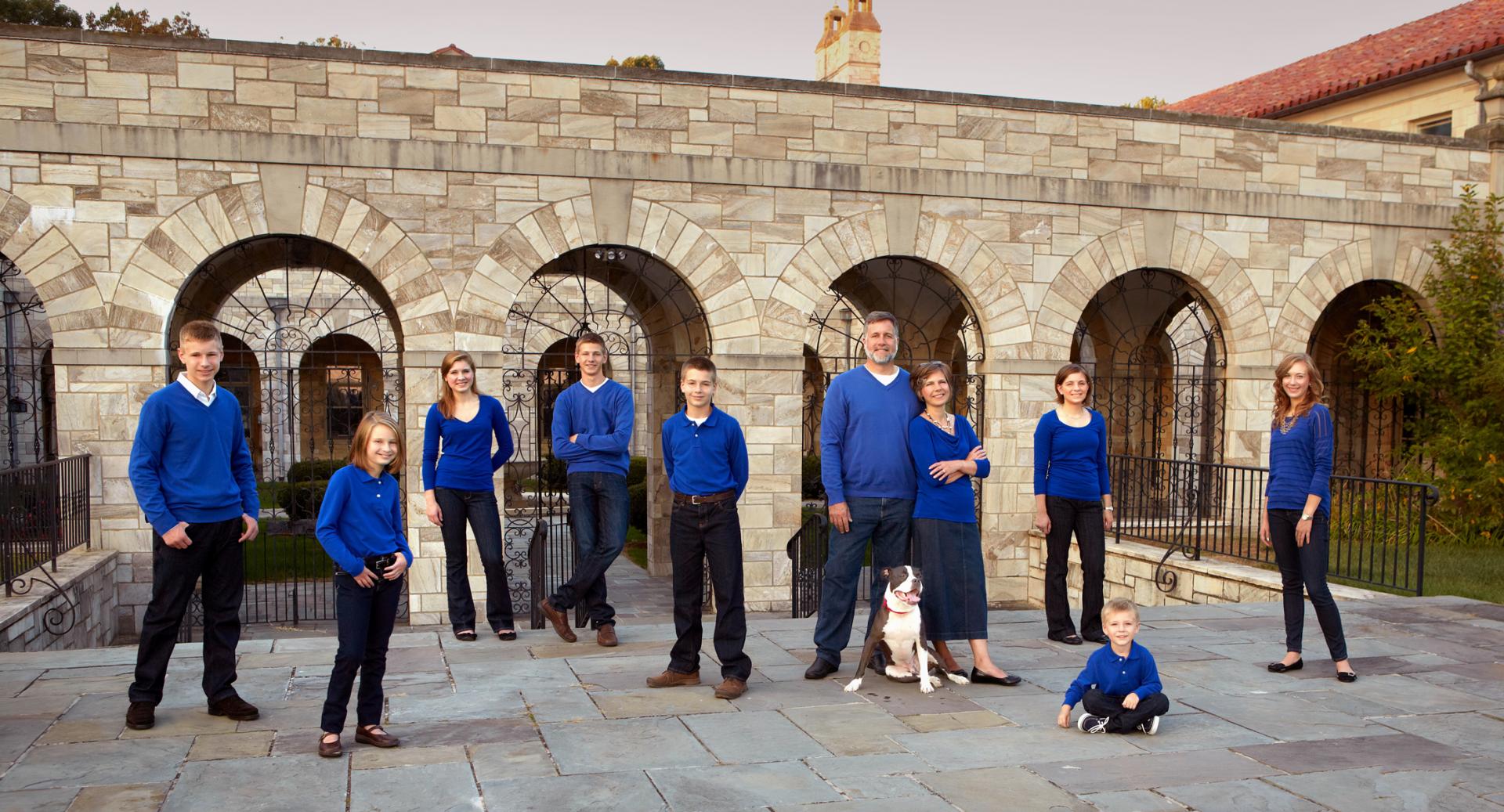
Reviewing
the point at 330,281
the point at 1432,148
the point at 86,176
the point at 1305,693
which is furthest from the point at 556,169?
the point at 330,281

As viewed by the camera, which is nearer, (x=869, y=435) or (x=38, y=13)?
(x=869, y=435)

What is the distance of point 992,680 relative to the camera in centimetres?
572

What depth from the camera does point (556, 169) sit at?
10.5m

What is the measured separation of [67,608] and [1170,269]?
10.2 meters

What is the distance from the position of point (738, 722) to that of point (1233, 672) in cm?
272

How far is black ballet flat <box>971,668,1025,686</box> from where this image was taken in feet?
18.7

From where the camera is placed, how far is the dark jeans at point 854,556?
5.65 metres

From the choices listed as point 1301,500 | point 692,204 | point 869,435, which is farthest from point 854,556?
point 692,204

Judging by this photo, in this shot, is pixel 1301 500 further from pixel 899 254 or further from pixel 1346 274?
pixel 1346 274

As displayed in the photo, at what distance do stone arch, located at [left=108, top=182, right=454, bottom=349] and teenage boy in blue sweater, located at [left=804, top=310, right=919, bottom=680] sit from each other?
551 centimetres

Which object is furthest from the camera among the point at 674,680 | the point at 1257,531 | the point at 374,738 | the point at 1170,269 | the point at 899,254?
the point at 1170,269

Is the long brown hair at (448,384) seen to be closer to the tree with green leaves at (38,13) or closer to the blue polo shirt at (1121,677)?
the blue polo shirt at (1121,677)

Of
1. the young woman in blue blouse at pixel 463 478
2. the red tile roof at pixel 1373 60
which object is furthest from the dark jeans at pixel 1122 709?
the red tile roof at pixel 1373 60

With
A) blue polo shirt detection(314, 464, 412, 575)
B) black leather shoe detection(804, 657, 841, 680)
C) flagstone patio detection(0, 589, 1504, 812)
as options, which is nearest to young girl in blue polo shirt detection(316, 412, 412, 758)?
blue polo shirt detection(314, 464, 412, 575)
